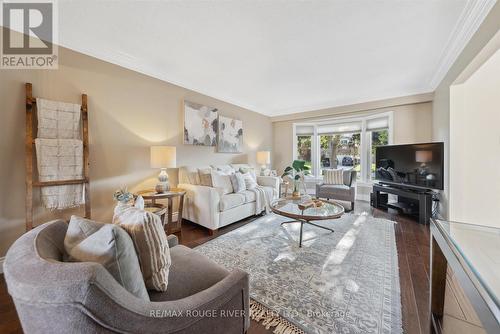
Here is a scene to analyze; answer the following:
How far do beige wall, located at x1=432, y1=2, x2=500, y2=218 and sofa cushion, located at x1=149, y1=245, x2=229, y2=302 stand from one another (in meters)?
2.96

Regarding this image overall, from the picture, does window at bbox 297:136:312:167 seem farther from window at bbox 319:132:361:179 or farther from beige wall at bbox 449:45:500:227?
beige wall at bbox 449:45:500:227

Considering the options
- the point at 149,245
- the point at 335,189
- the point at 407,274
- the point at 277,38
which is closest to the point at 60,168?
the point at 149,245

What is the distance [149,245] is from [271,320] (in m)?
1.02

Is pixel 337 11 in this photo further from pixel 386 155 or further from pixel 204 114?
pixel 386 155

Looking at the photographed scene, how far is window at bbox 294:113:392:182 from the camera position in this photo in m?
4.73

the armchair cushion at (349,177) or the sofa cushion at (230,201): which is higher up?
the armchair cushion at (349,177)

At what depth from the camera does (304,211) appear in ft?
8.94

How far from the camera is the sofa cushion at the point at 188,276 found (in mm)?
969

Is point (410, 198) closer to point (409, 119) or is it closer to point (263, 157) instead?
point (409, 119)

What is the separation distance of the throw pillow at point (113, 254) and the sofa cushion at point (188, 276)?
0.67ft

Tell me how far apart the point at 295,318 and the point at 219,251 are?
1133mm

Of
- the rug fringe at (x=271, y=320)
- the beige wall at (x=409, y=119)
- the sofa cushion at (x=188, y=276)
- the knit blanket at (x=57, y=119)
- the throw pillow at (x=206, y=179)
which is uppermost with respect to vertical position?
the beige wall at (x=409, y=119)

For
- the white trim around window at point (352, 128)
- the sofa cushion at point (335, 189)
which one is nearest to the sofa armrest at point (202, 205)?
the sofa cushion at point (335, 189)

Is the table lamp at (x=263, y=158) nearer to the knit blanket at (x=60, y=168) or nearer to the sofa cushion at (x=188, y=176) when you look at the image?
the sofa cushion at (x=188, y=176)
